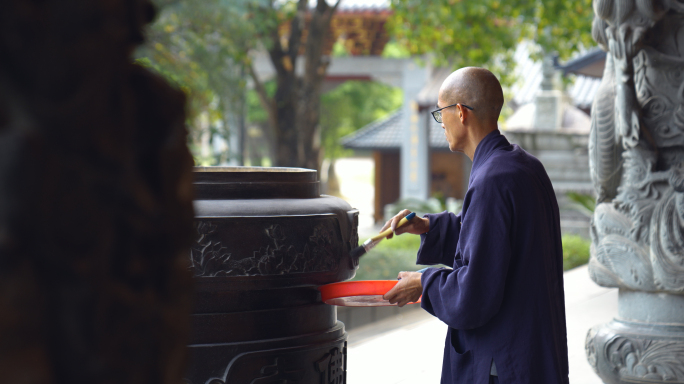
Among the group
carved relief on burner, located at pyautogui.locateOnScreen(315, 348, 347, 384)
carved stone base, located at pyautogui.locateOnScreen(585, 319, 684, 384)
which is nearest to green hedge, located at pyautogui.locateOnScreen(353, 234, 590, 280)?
carved stone base, located at pyautogui.locateOnScreen(585, 319, 684, 384)

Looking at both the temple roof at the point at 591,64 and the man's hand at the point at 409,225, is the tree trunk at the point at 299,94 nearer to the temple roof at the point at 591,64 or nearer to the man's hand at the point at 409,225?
the temple roof at the point at 591,64

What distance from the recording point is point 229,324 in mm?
1939

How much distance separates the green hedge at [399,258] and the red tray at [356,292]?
4.97 metres

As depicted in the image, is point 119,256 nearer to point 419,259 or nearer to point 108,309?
point 108,309

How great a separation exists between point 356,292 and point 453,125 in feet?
2.02

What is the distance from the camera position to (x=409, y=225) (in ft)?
7.55

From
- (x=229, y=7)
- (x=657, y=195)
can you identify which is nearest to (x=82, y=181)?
(x=657, y=195)

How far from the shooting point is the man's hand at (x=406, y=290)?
205 cm

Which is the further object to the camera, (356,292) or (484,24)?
(484,24)

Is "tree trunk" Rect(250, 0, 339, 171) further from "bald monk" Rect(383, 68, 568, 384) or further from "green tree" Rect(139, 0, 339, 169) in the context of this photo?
"bald monk" Rect(383, 68, 568, 384)

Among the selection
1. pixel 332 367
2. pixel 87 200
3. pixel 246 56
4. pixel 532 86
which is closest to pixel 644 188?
pixel 332 367

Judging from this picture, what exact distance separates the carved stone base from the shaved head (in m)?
1.77

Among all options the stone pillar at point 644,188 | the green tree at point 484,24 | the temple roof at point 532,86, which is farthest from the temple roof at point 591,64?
the temple roof at point 532,86

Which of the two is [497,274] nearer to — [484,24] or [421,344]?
[421,344]
